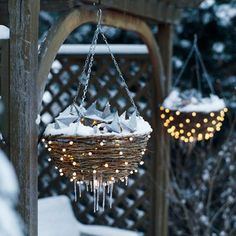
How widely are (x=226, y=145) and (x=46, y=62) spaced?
326 cm

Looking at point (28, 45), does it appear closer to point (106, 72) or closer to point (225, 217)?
point (106, 72)

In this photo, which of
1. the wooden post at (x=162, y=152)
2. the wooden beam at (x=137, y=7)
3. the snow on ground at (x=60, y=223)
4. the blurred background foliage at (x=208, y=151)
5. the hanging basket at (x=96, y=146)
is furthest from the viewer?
the blurred background foliage at (x=208, y=151)

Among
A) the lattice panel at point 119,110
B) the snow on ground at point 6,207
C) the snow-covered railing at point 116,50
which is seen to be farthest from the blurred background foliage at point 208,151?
the snow on ground at point 6,207

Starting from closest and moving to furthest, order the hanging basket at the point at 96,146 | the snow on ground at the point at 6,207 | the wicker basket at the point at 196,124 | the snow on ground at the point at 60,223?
1. the snow on ground at the point at 6,207
2. the hanging basket at the point at 96,146
3. the wicker basket at the point at 196,124
4. the snow on ground at the point at 60,223

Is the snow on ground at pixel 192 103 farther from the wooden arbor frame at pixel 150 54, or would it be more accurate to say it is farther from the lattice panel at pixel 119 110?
the lattice panel at pixel 119 110

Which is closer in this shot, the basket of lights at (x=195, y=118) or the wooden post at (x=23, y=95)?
the wooden post at (x=23, y=95)

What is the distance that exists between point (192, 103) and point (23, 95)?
1.58 meters

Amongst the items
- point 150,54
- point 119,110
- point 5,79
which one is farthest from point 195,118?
point 5,79

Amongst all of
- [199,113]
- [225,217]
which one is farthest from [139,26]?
[225,217]

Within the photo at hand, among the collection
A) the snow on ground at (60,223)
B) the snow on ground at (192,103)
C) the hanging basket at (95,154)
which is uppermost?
the snow on ground at (192,103)

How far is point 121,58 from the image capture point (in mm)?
4219

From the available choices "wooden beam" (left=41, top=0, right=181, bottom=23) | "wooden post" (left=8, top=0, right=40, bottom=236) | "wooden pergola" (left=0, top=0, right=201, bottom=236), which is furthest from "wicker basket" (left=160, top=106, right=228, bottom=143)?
"wooden post" (left=8, top=0, right=40, bottom=236)

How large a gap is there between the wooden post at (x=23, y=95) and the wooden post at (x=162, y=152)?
2006 mm

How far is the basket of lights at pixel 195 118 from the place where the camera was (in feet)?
11.1
